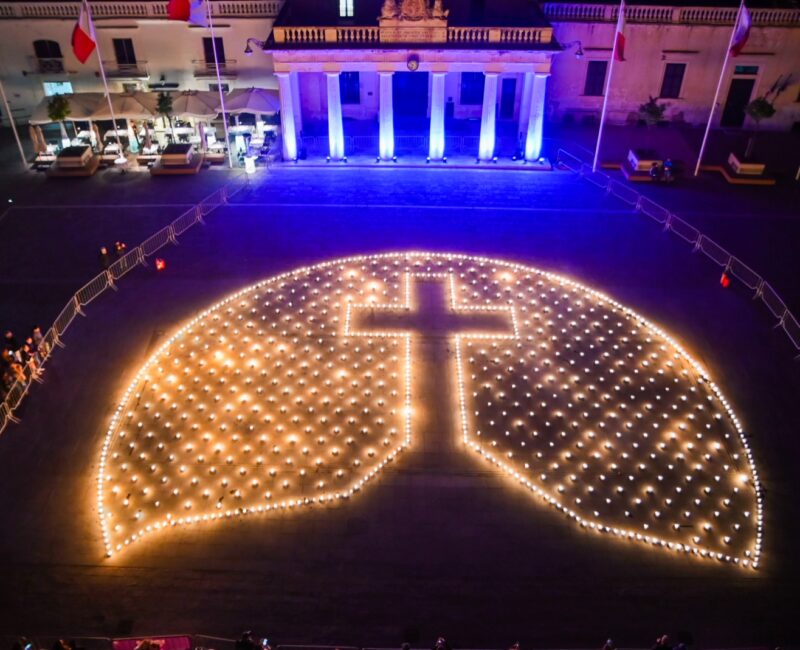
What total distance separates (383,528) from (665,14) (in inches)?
1469

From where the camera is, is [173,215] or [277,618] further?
[173,215]

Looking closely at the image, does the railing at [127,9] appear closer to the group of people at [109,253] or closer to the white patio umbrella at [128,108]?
the white patio umbrella at [128,108]

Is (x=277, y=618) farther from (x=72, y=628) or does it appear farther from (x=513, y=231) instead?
(x=513, y=231)

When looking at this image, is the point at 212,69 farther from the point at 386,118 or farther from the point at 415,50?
the point at 415,50

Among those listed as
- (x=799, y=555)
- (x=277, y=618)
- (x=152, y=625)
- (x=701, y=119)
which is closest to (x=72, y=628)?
(x=152, y=625)

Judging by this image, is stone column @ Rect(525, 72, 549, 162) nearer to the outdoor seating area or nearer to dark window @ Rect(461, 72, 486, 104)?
dark window @ Rect(461, 72, 486, 104)

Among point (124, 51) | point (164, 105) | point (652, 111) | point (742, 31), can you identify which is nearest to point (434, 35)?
point (652, 111)

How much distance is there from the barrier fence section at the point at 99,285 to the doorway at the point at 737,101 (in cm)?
3066

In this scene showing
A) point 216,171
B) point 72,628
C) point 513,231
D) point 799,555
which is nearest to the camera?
point 72,628

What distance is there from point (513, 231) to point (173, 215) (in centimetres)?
1676

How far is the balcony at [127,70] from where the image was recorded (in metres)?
44.2

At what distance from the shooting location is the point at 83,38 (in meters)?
34.5

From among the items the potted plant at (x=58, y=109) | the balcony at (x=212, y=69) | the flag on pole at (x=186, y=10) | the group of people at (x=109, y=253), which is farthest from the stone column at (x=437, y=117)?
the potted plant at (x=58, y=109)

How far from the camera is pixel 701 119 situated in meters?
45.6
